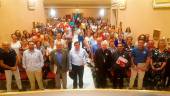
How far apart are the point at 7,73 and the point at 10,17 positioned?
4.64 meters

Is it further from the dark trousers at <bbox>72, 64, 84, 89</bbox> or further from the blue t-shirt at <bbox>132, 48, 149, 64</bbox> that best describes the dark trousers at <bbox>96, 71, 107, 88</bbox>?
the blue t-shirt at <bbox>132, 48, 149, 64</bbox>

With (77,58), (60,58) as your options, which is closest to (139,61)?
(77,58)

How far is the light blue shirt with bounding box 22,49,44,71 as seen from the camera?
26.1ft

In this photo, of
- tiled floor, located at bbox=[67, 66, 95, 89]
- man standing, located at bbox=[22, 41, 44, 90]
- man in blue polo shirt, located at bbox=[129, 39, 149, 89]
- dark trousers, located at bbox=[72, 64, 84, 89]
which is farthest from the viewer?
tiled floor, located at bbox=[67, 66, 95, 89]

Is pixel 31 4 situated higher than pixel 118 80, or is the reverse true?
pixel 31 4

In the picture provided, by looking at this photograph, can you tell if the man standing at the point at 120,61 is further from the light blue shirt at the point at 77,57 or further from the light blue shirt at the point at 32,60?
the light blue shirt at the point at 32,60

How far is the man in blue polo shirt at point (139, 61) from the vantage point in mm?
8062

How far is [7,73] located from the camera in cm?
820

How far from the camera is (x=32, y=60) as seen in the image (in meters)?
7.96

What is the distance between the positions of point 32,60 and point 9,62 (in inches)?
27.7

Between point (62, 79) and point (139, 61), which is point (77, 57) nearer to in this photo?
point (62, 79)

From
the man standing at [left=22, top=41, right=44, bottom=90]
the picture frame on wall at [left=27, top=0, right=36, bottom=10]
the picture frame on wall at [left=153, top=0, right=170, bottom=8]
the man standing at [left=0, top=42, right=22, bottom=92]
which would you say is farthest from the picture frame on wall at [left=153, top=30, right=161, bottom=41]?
the picture frame on wall at [left=27, top=0, right=36, bottom=10]

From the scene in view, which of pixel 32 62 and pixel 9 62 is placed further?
pixel 9 62

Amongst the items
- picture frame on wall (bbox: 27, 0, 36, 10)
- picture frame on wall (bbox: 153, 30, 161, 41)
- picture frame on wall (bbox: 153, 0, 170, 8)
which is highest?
picture frame on wall (bbox: 27, 0, 36, 10)
